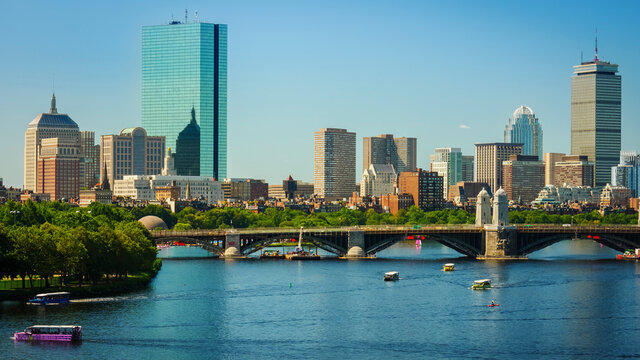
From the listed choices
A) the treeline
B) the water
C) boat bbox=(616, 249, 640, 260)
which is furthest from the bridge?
the treeline

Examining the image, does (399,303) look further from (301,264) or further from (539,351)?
(301,264)

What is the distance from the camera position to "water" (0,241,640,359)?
9594 centimetres

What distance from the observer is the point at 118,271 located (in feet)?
449

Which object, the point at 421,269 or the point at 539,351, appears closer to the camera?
the point at 539,351

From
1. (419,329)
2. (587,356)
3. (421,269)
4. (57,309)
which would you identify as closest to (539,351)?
(587,356)

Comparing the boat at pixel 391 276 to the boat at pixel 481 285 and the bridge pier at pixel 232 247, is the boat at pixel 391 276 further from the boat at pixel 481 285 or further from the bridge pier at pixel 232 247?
the bridge pier at pixel 232 247

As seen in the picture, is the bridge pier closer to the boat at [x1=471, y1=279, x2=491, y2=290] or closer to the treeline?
the treeline

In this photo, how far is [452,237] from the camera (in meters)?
190

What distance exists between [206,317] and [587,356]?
4035cm

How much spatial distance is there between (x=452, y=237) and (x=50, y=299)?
90483 millimetres

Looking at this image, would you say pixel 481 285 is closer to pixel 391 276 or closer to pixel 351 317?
pixel 391 276

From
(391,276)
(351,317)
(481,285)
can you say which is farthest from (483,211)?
(351,317)

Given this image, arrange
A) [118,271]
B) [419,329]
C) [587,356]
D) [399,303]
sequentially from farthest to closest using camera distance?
[118,271]
[399,303]
[419,329]
[587,356]

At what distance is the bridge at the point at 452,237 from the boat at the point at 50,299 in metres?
68.2
